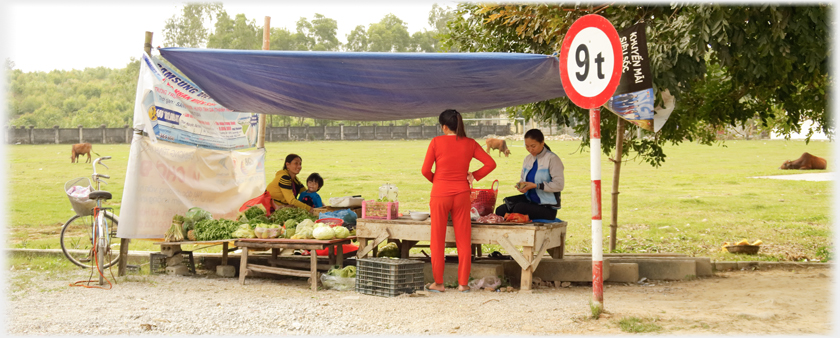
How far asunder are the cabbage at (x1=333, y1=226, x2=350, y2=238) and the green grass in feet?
11.1

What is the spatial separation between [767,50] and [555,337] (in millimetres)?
3231

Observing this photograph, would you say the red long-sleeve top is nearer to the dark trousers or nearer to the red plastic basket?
the dark trousers

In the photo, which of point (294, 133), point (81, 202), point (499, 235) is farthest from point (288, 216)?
point (294, 133)

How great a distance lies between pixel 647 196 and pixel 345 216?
13012 mm

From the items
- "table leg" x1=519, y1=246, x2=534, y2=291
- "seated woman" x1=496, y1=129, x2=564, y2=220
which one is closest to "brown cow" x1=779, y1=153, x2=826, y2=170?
"seated woman" x1=496, y1=129, x2=564, y2=220

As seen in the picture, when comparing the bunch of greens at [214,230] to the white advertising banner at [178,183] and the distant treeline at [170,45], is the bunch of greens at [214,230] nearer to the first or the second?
the white advertising banner at [178,183]

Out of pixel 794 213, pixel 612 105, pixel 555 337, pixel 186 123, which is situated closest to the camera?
pixel 555 337

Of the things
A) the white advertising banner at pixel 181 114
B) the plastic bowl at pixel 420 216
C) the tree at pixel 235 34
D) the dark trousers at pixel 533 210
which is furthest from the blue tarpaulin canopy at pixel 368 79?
the tree at pixel 235 34

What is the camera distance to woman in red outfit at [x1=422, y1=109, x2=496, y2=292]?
7.17 metres

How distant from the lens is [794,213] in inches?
611

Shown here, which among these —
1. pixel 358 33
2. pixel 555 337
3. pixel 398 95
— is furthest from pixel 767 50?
pixel 358 33

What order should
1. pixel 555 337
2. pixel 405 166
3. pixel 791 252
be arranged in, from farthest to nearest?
1. pixel 405 166
2. pixel 791 252
3. pixel 555 337

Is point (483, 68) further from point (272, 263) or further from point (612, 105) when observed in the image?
point (272, 263)

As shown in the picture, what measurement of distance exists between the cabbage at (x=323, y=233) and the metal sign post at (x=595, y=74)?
3067 mm
